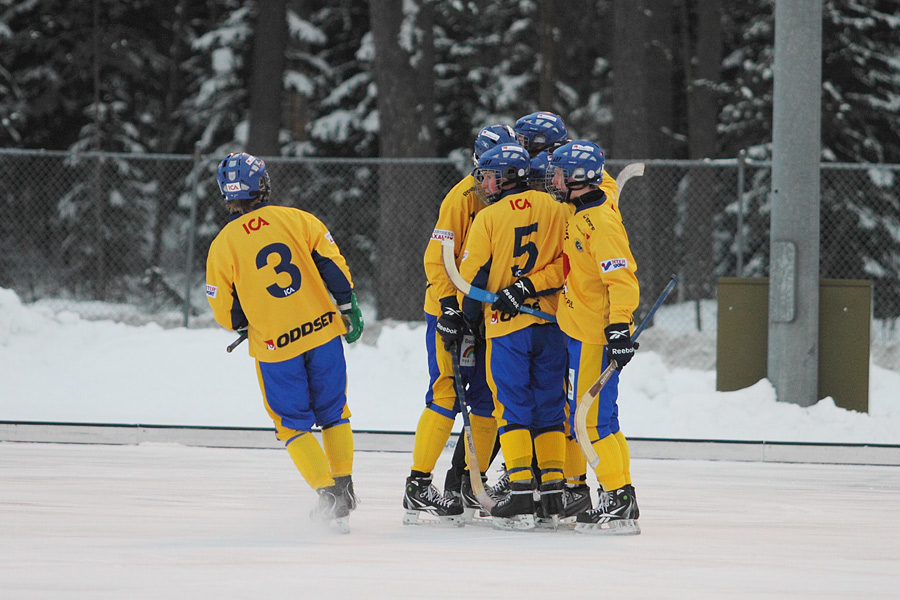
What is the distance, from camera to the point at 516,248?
6.43 m

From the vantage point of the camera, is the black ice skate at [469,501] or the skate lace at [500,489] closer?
the black ice skate at [469,501]

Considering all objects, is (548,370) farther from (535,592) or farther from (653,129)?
(653,129)

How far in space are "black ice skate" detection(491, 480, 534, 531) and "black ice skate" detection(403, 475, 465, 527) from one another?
0.30 m

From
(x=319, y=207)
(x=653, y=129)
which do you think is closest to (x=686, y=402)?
(x=653, y=129)

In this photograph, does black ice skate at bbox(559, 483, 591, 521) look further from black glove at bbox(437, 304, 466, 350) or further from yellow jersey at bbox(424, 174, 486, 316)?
yellow jersey at bbox(424, 174, 486, 316)

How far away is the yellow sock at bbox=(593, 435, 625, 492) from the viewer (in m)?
6.16

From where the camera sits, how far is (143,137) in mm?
29734

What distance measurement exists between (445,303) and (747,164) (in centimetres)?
685

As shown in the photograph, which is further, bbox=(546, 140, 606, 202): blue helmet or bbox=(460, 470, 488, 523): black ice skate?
bbox=(460, 470, 488, 523): black ice skate

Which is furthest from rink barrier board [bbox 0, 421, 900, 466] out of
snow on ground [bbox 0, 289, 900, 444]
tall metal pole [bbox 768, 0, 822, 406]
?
tall metal pole [bbox 768, 0, 822, 406]

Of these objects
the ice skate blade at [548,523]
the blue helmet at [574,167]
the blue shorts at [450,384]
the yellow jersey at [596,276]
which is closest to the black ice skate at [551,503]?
the ice skate blade at [548,523]

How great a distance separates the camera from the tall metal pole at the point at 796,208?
406 inches

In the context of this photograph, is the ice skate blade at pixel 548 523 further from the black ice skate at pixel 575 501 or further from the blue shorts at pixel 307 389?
the blue shorts at pixel 307 389

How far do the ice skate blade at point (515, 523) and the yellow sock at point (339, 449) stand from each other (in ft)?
2.72
